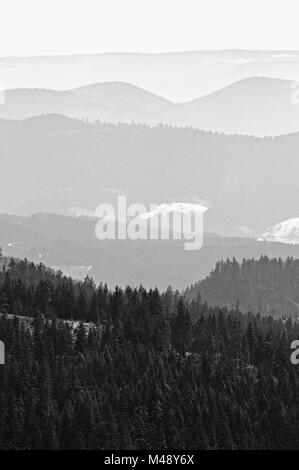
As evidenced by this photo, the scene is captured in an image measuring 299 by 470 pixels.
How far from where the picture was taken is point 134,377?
163m

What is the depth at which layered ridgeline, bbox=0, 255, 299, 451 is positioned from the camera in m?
150

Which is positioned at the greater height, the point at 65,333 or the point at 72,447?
the point at 65,333

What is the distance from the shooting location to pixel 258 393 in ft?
550

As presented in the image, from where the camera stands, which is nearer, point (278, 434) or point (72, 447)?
point (72, 447)

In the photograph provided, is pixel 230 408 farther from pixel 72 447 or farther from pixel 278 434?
pixel 72 447

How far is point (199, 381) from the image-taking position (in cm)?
16575

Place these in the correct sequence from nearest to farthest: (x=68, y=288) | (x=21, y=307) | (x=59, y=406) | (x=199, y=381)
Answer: (x=59, y=406) < (x=199, y=381) < (x=21, y=307) < (x=68, y=288)

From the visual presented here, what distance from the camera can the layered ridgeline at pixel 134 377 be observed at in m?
150
